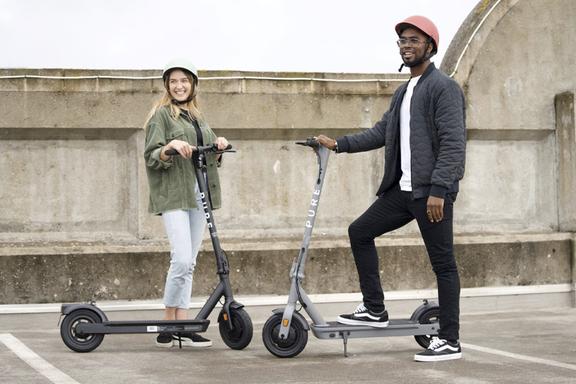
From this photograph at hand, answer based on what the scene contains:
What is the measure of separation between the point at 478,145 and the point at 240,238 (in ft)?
8.04

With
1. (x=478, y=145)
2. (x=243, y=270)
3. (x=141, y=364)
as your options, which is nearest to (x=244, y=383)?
(x=141, y=364)

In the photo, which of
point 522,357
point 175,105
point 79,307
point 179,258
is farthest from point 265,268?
point 522,357

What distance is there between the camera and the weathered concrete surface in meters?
9.72

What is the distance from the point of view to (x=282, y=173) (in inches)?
417

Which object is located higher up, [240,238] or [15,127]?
[15,127]

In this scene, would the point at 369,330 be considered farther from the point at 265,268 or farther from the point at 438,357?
the point at 265,268

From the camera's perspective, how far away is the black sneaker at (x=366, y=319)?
769cm

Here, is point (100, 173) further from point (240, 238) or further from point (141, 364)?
point (141, 364)

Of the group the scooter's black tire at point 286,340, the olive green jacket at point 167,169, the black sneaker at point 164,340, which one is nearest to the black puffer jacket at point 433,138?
the scooter's black tire at point 286,340

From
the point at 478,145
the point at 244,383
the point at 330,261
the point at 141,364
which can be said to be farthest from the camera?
the point at 478,145

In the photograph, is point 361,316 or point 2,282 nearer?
point 361,316

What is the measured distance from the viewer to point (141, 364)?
24.0ft

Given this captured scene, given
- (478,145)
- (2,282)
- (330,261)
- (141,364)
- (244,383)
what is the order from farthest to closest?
(478,145)
(330,261)
(2,282)
(141,364)
(244,383)

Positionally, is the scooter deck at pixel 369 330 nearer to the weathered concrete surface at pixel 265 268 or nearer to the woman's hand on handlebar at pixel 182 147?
the woman's hand on handlebar at pixel 182 147
